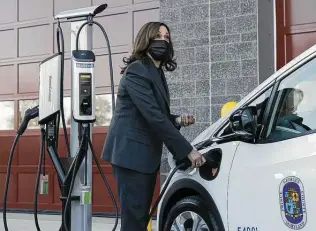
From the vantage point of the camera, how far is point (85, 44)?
461cm

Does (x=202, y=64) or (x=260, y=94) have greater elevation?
(x=202, y=64)

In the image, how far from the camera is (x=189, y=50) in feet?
25.2

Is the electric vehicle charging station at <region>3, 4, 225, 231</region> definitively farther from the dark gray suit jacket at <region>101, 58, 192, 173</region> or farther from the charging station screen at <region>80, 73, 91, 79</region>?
the dark gray suit jacket at <region>101, 58, 192, 173</region>

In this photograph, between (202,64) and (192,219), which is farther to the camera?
(202,64)

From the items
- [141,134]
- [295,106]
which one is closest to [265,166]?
[295,106]

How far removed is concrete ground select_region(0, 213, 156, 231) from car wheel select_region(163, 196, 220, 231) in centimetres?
290

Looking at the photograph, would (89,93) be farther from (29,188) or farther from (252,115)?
(29,188)

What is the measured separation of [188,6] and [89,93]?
362cm

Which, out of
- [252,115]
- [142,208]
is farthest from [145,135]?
[252,115]

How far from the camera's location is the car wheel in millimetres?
4032

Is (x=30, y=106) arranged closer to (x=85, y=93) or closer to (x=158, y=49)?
(x=85, y=93)

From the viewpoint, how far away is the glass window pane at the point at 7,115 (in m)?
9.47

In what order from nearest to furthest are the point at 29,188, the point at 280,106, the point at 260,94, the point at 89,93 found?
1. the point at 280,106
2. the point at 260,94
3. the point at 89,93
4. the point at 29,188

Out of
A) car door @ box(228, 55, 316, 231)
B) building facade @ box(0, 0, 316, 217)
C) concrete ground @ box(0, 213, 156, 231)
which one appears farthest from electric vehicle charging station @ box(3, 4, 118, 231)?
building facade @ box(0, 0, 316, 217)
